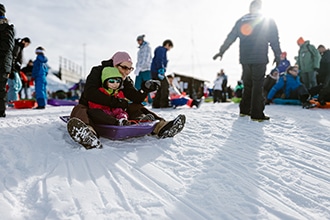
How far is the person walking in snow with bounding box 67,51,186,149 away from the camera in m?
2.12

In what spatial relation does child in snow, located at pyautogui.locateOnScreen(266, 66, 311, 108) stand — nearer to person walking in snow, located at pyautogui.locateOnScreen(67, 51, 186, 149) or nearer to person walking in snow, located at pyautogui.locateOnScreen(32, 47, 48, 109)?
person walking in snow, located at pyautogui.locateOnScreen(67, 51, 186, 149)

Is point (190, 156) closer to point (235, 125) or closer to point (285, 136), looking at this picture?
point (285, 136)

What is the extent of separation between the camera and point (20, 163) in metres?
1.88

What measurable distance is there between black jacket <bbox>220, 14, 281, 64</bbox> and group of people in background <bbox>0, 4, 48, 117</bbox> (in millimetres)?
3345

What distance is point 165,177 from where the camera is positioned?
1705 mm

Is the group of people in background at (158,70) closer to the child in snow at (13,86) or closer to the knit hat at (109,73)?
the child in snow at (13,86)

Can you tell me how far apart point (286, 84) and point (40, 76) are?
5.86 metres

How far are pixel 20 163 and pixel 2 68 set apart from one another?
2368 millimetres

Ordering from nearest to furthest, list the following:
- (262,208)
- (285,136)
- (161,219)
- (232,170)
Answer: (161,219)
(262,208)
(232,170)
(285,136)

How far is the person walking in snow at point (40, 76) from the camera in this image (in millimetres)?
5891

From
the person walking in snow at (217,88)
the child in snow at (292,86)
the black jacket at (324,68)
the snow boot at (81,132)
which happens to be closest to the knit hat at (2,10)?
the snow boot at (81,132)

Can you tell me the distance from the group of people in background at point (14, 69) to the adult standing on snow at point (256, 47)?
10.9 ft

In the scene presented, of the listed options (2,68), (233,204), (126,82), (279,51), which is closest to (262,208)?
(233,204)

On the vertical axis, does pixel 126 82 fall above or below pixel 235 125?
above
